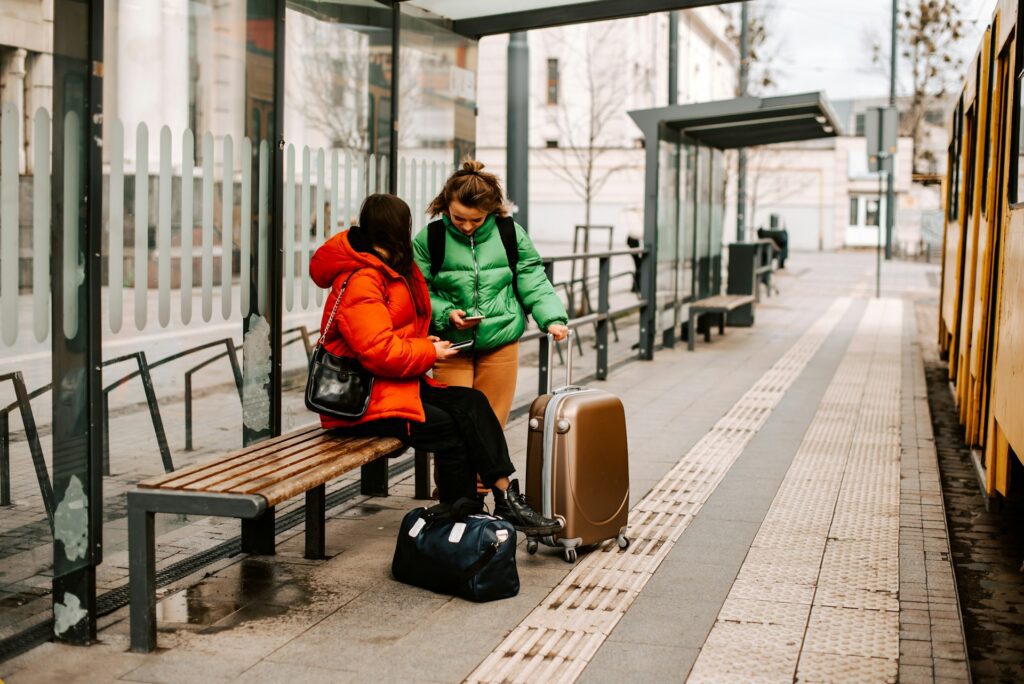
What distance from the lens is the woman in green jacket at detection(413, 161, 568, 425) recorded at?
559 cm

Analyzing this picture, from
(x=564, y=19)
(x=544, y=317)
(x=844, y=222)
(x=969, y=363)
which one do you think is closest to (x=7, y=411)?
(x=544, y=317)

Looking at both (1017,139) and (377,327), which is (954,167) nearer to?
(1017,139)

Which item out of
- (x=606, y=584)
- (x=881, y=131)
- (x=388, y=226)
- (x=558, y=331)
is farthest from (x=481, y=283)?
(x=881, y=131)

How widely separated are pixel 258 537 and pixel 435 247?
58.1 inches

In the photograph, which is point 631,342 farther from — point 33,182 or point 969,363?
point 33,182

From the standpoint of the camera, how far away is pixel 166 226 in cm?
484

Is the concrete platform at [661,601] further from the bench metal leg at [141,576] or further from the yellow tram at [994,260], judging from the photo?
the yellow tram at [994,260]

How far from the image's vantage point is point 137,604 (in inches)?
163

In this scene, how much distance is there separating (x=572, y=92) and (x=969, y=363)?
41.0 metres

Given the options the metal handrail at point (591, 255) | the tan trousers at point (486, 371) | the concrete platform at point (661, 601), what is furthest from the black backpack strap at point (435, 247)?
the metal handrail at point (591, 255)

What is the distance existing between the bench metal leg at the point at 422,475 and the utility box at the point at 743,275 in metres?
10.9

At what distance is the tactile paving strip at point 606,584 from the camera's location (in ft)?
13.4

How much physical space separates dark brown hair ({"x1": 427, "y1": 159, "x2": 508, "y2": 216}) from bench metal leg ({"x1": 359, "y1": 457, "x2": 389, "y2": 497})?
1525 millimetres

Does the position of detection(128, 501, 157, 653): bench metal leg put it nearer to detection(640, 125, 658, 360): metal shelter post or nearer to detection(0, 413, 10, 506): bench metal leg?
detection(0, 413, 10, 506): bench metal leg
